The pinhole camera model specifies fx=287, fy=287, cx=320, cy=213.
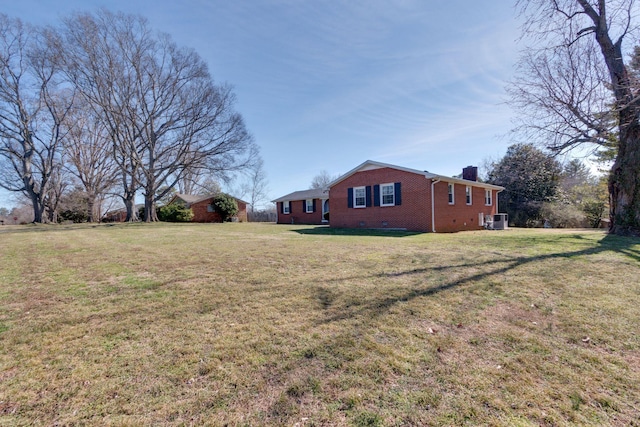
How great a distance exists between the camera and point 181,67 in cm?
2322

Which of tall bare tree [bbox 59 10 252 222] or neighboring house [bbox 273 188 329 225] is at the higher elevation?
tall bare tree [bbox 59 10 252 222]

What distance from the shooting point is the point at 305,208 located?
87.1 feet

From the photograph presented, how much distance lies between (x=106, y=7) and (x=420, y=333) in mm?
27336

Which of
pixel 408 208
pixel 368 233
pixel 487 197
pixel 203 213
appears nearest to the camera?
pixel 368 233

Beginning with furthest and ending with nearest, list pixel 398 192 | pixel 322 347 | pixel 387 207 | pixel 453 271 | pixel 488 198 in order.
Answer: pixel 488 198 < pixel 387 207 < pixel 398 192 < pixel 453 271 < pixel 322 347

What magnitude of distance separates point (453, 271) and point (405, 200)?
10.1 meters

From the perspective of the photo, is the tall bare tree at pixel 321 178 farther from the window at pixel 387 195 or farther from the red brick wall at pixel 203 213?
the window at pixel 387 195

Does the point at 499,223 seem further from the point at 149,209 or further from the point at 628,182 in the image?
the point at 149,209

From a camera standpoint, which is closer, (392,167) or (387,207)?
(392,167)

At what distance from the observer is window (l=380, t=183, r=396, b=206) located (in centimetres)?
1581

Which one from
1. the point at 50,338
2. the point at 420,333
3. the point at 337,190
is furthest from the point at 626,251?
the point at 337,190

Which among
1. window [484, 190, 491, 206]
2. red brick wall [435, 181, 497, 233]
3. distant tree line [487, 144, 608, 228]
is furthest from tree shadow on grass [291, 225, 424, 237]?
distant tree line [487, 144, 608, 228]

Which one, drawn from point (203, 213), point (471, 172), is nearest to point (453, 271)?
point (471, 172)

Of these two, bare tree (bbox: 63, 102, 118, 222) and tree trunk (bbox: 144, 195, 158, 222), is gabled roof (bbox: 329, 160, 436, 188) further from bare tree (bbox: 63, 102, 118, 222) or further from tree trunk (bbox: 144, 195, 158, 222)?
bare tree (bbox: 63, 102, 118, 222)
